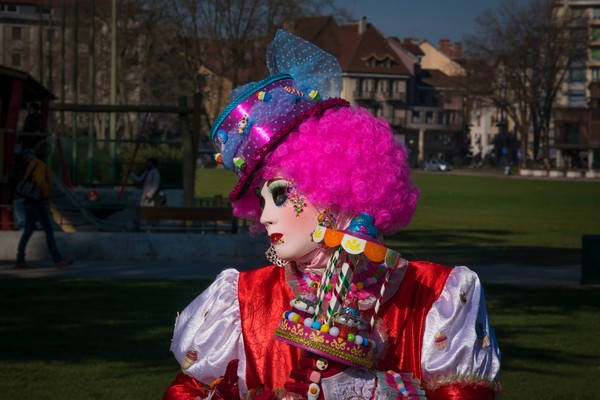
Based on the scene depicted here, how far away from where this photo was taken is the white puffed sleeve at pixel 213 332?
362 cm

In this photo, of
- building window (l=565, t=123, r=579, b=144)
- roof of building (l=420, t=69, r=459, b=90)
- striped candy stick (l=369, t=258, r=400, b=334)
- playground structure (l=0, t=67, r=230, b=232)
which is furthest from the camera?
roof of building (l=420, t=69, r=459, b=90)

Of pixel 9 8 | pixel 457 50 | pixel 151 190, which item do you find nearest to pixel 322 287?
pixel 151 190

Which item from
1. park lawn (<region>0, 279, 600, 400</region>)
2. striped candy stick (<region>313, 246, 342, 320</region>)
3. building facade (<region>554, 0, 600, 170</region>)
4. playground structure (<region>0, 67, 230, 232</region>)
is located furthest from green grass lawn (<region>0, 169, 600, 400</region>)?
building facade (<region>554, 0, 600, 170</region>)

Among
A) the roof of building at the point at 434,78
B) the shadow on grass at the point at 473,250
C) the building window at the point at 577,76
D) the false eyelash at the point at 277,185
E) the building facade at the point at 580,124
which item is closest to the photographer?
the false eyelash at the point at 277,185

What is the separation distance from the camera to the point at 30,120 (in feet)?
71.8

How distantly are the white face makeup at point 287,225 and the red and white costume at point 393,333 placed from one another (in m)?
0.16

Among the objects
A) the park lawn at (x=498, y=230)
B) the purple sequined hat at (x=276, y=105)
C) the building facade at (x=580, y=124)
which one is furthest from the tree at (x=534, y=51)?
the purple sequined hat at (x=276, y=105)

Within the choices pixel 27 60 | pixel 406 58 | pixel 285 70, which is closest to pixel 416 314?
pixel 285 70

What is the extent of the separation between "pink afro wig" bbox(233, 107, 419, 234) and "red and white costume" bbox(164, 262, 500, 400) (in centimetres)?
22

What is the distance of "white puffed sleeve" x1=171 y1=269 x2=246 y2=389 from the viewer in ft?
11.9

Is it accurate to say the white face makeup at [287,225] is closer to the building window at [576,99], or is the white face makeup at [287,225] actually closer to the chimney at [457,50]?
the building window at [576,99]

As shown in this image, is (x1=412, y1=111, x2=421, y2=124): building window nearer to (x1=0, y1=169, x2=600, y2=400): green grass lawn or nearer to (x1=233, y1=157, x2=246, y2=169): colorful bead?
(x1=0, y1=169, x2=600, y2=400): green grass lawn

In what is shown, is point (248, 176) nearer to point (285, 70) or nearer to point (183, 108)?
point (285, 70)

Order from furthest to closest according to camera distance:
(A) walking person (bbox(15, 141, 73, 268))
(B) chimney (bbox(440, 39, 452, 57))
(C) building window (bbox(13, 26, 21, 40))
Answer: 1. (B) chimney (bbox(440, 39, 452, 57))
2. (C) building window (bbox(13, 26, 21, 40))
3. (A) walking person (bbox(15, 141, 73, 268))
